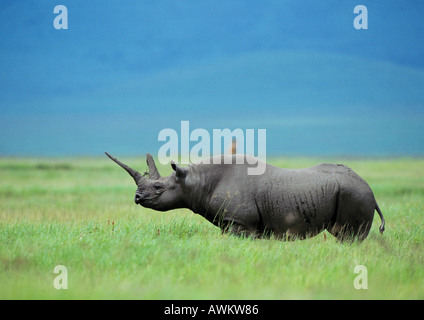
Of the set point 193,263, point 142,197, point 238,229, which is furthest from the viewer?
point 142,197

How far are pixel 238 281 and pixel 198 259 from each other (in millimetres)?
796

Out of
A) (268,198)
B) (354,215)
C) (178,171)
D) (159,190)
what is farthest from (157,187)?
(354,215)

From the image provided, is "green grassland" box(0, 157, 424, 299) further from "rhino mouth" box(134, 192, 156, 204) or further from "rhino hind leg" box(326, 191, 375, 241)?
"rhino mouth" box(134, 192, 156, 204)

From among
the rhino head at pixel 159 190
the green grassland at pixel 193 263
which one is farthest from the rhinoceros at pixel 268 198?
the green grassland at pixel 193 263

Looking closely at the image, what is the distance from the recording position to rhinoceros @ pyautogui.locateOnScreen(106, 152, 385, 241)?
332 inches

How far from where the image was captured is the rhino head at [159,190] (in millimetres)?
8539

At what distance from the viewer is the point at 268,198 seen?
27.8ft

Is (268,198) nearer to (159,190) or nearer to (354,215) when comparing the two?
(354,215)

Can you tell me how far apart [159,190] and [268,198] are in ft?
5.86

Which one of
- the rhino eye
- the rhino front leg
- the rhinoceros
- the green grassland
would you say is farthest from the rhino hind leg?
the rhino eye

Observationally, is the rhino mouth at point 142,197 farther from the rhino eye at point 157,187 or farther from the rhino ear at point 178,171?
the rhino ear at point 178,171

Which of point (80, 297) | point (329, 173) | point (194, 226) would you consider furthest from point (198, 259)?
point (329, 173)

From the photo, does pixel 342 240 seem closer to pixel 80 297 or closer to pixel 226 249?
pixel 226 249

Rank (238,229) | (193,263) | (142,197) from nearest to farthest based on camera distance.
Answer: (193,263) < (238,229) < (142,197)
